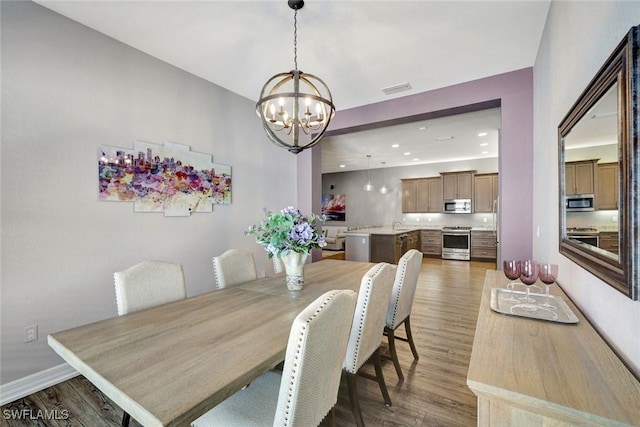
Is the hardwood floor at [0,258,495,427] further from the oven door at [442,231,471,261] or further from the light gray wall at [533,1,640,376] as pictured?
the oven door at [442,231,471,261]

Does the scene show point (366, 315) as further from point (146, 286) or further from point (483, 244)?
point (483, 244)

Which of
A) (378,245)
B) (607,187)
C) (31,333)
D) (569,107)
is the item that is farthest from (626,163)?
(378,245)

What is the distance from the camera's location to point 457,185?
7.97 meters

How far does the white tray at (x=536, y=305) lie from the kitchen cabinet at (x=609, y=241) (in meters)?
0.35

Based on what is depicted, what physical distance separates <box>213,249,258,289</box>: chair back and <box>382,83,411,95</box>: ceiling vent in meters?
2.56

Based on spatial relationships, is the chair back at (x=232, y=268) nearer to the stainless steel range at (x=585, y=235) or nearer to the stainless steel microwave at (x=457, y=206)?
the stainless steel range at (x=585, y=235)

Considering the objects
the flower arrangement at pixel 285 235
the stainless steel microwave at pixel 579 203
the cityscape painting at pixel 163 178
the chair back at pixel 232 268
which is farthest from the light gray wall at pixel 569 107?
the cityscape painting at pixel 163 178

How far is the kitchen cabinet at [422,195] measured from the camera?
832 centimetres

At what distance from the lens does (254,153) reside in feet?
13.1

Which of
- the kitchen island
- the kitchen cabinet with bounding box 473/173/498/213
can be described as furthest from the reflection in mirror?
the kitchen cabinet with bounding box 473/173/498/213

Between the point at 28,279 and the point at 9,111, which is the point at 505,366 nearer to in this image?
the point at 28,279

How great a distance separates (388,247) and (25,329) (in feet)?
19.6

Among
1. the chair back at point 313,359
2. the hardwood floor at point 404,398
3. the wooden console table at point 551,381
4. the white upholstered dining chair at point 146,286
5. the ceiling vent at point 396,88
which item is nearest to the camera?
the wooden console table at point 551,381

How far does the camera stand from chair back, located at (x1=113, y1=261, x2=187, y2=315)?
1.65m
